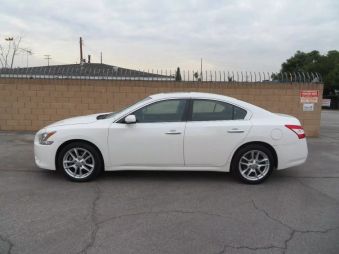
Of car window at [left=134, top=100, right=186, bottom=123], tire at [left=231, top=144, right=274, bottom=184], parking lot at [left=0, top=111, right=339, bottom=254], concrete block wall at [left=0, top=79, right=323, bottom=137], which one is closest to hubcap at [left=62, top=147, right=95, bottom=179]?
parking lot at [left=0, top=111, right=339, bottom=254]

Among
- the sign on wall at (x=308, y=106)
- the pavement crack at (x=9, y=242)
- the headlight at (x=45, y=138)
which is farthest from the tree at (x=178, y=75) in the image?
the pavement crack at (x=9, y=242)

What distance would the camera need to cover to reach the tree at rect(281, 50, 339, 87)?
46.7 m

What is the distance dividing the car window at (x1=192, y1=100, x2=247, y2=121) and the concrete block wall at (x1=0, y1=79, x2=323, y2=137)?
474 cm

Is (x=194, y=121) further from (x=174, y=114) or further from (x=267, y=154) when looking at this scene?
(x=267, y=154)

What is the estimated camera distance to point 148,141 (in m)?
5.61

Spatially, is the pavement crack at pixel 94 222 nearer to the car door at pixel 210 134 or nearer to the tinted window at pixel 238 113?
the car door at pixel 210 134

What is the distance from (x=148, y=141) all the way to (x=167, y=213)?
1451 millimetres

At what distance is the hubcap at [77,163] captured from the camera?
569cm

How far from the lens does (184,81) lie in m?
10.5

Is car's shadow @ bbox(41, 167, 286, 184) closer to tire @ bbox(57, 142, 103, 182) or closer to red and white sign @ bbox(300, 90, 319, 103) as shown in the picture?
tire @ bbox(57, 142, 103, 182)

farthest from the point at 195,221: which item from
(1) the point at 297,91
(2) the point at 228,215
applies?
(1) the point at 297,91

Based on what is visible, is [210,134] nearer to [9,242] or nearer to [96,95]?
[9,242]

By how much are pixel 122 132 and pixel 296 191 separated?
9.46 feet

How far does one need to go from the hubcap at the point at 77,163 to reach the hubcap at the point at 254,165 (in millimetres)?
2455
